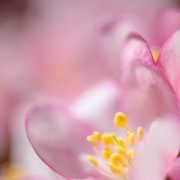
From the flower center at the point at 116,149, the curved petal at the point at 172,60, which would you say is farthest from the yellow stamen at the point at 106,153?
the curved petal at the point at 172,60

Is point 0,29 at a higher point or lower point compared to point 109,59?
lower

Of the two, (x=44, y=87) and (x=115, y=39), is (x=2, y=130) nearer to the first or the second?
(x=44, y=87)

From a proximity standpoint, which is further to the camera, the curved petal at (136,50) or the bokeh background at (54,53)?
the bokeh background at (54,53)

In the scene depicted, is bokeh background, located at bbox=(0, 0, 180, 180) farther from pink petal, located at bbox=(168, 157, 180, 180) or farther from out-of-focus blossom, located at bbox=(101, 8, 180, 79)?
pink petal, located at bbox=(168, 157, 180, 180)

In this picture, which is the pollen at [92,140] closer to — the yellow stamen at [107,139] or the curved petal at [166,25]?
the yellow stamen at [107,139]

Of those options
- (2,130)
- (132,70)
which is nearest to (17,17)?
(2,130)
